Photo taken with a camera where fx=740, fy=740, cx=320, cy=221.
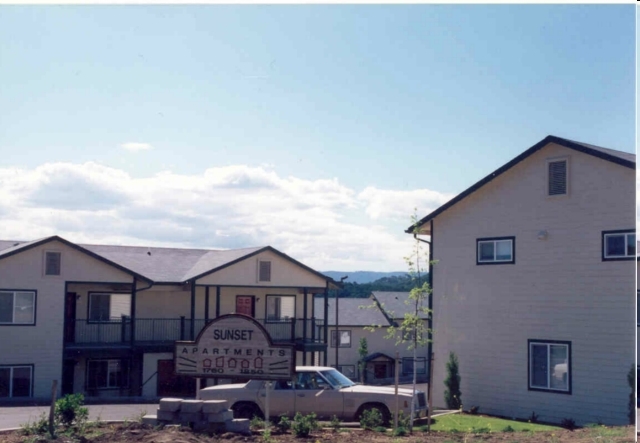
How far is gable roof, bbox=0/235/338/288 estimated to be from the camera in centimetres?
2911

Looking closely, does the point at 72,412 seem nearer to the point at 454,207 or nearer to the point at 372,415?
the point at 372,415

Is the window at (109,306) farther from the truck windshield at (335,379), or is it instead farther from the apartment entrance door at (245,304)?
the truck windshield at (335,379)

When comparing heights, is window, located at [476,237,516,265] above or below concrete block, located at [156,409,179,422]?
above

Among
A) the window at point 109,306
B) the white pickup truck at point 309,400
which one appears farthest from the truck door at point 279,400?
the window at point 109,306

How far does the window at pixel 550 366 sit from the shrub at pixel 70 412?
37.1ft

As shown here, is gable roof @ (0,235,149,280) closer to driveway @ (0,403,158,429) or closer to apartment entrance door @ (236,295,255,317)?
apartment entrance door @ (236,295,255,317)

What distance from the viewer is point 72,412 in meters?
12.3

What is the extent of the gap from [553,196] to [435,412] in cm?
643

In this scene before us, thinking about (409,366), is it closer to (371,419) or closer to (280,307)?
(280,307)

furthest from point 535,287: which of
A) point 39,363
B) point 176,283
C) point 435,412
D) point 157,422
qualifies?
point 39,363

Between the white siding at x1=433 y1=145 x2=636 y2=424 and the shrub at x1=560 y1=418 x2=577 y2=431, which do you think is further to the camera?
the white siding at x1=433 y1=145 x2=636 y2=424

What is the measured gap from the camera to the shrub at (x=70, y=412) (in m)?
12.2

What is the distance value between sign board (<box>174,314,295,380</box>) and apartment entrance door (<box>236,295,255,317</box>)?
1837 cm

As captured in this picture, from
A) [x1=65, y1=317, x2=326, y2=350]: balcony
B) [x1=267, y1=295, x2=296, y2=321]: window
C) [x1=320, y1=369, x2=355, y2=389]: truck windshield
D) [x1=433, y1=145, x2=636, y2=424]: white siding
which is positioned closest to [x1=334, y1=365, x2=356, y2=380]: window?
[x1=267, y1=295, x2=296, y2=321]: window
